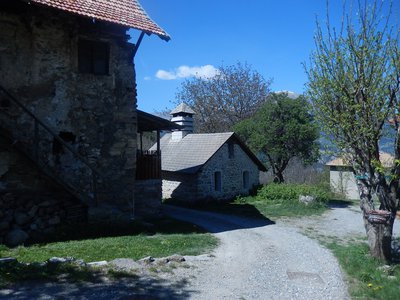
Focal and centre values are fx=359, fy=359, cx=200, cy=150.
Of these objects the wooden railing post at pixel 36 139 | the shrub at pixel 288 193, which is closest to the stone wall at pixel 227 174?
the shrub at pixel 288 193

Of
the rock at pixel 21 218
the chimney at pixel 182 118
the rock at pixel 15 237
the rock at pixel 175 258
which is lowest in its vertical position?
the rock at pixel 175 258

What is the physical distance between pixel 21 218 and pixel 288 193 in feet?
47.8

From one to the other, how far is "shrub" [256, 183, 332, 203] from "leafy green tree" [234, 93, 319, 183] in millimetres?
2842

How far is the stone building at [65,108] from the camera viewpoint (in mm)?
10195

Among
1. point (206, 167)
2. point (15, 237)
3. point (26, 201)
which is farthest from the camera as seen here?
point (206, 167)

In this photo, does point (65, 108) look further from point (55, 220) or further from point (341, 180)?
point (341, 180)

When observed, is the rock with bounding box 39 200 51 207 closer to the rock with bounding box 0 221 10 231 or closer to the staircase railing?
the staircase railing

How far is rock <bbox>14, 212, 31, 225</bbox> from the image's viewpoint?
10.1 m

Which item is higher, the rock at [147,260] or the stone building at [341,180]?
the stone building at [341,180]

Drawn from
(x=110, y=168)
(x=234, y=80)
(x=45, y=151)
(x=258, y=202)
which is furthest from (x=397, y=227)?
(x=234, y=80)

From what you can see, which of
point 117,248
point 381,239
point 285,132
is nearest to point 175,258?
point 117,248

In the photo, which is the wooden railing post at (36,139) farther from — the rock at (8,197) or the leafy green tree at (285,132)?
the leafy green tree at (285,132)

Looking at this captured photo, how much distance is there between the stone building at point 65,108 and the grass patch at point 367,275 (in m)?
7.31

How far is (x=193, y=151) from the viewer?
70.6ft
